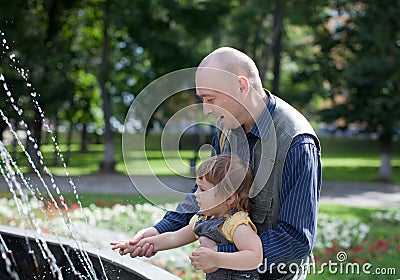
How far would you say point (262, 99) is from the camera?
93.2 inches

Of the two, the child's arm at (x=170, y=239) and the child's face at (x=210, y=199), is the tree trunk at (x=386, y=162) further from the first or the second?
the child's face at (x=210, y=199)

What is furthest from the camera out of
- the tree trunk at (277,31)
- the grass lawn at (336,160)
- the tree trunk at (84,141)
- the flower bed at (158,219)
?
the tree trunk at (84,141)

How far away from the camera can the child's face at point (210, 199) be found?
234cm

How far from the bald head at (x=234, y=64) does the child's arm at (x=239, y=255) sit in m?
0.51

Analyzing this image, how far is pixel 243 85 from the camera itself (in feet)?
7.41

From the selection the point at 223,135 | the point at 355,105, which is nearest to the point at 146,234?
the point at 223,135

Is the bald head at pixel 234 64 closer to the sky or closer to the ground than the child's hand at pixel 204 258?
closer to the sky

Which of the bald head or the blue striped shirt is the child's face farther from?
the bald head

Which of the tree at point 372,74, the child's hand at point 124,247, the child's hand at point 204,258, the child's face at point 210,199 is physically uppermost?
the tree at point 372,74

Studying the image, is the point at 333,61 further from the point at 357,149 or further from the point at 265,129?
the point at 265,129

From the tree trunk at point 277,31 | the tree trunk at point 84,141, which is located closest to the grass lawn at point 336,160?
the tree trunk at point 84,141

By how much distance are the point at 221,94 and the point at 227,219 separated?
447 millimetres

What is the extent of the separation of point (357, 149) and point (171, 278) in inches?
1177

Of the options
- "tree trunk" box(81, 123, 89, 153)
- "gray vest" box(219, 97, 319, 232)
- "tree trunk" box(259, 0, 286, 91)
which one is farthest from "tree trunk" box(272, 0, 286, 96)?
"gray vest" box(219, 97, 319, 232)
